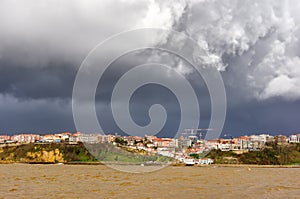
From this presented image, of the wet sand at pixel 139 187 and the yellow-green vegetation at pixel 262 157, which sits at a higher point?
the wet sand at pixel 139 187

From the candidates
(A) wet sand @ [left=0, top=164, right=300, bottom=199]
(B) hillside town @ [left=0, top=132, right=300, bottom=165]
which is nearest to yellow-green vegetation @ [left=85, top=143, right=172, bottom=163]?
(B) hillside town @ [left=0, top=132, right=300, bottom=165]

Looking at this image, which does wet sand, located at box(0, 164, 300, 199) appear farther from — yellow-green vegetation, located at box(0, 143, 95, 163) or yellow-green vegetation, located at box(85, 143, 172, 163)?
yellow-green vegetation, located at box(0, 143, 95, 163)

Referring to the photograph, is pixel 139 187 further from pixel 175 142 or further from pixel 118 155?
pixel 175 142

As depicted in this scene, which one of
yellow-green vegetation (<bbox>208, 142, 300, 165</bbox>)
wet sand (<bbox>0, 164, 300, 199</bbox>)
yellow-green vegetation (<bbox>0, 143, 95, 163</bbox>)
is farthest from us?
yellow-green vegetation (<bbox>208, 142, 300, 165</bbox>)

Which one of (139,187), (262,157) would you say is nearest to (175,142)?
(262,157)

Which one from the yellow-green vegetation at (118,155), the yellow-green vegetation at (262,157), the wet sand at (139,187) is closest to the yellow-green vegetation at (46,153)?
the yellow-green vegetation at (118,155)

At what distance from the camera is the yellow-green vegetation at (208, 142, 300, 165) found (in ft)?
462

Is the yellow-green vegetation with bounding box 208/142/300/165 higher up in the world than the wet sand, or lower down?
lower down

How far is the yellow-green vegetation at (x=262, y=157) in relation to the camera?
5541 inches

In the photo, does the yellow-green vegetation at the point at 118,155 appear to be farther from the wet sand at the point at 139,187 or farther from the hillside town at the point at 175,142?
the wet sand at the point at 139,187

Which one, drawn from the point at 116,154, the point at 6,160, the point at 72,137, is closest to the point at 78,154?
the point at 116,154

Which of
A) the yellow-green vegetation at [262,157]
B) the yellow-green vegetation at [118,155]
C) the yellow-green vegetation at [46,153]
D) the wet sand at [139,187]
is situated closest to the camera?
the wet sand at [139,187]

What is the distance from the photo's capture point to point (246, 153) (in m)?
149

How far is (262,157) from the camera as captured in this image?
14450cm
